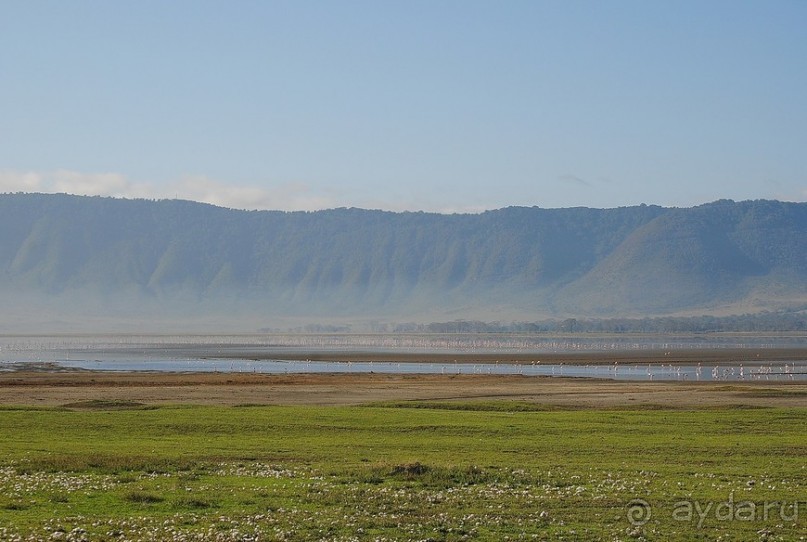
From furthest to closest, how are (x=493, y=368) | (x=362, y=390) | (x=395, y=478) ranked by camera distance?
(x=493, y=368) → (x=362, y=390) → (x=395, y=478)

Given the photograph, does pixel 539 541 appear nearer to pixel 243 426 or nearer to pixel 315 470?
pixel 315 470

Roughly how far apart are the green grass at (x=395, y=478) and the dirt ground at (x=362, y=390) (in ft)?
45.7

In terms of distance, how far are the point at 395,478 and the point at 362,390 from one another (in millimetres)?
38876

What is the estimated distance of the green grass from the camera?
17172 mm

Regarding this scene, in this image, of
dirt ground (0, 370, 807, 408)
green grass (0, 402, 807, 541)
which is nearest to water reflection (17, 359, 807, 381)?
dirt ground (0, 370, 807, 408)

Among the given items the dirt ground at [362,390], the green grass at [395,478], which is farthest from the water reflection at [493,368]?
the green grass at [395,478]

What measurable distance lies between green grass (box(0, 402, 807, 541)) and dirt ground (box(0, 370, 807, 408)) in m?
13.9

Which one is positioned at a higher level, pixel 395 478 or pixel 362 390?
pixel 395 478

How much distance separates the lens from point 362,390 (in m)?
60.4

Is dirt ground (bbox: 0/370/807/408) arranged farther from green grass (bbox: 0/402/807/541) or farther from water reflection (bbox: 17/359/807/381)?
green grass (bbox: 0/402/807/541)

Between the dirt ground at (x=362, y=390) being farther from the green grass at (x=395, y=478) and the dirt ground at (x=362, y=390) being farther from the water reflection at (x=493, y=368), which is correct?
the green grass at (x=395, y=478)

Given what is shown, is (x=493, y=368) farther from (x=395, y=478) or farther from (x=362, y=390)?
(x=395, y=478)

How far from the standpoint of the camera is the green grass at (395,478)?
1717 centimetres

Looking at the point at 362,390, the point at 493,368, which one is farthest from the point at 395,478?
the point at 493,368
